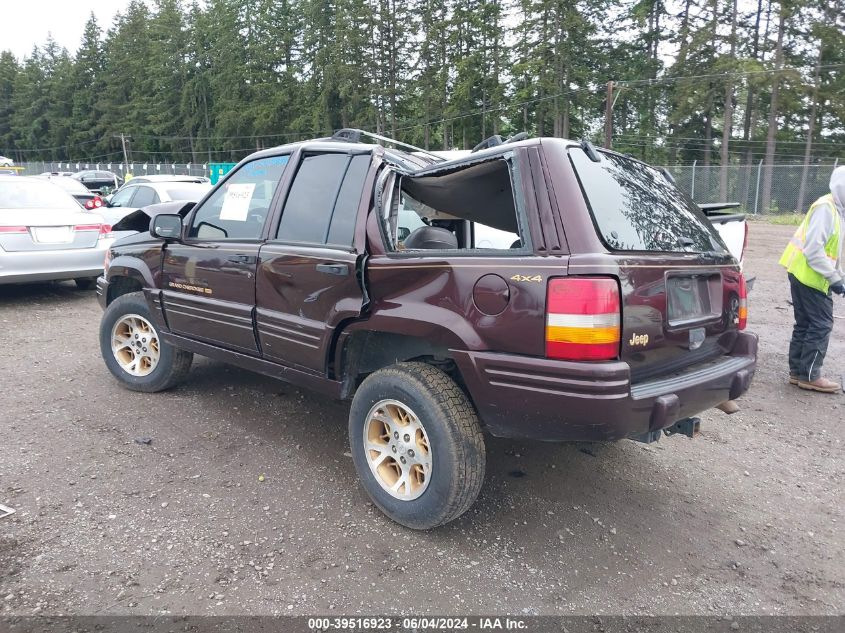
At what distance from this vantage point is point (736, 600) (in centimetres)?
255

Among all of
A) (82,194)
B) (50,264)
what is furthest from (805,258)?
(82,194)

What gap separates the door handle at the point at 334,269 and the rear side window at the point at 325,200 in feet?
0.44

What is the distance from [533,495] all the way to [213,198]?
111 inches

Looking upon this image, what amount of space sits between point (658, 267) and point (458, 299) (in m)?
0.89

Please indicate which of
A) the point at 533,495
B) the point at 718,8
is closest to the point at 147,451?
the point at 533,495

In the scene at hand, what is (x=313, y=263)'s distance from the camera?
3.30 metres

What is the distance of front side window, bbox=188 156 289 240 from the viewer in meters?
3.80

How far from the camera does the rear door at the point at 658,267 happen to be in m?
2.57

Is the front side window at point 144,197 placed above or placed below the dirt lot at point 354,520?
above

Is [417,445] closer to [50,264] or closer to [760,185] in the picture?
[50,264]

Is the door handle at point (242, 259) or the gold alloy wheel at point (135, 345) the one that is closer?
the door handle at point (242, 259)

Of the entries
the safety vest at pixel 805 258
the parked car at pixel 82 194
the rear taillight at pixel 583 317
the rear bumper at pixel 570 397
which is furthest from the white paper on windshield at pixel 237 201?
the parked car at pixel 82 194

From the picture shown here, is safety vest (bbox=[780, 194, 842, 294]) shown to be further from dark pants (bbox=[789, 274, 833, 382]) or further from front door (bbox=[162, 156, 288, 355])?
front door (bbox=[162, 156, 288, 355])

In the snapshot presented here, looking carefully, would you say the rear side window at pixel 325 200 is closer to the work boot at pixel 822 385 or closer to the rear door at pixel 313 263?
the rear door at pixel 313 263
